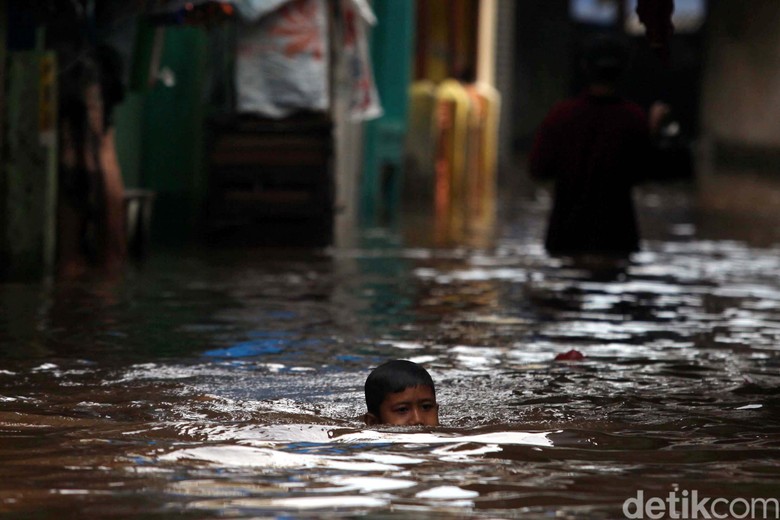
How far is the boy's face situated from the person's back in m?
5.52

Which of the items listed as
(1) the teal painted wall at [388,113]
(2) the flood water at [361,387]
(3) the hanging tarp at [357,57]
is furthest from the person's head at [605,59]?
(1) the teal painted wall at [388,113]

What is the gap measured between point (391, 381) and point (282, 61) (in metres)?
8.54

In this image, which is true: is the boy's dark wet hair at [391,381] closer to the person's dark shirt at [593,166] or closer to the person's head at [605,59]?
the person's head at [605,59]

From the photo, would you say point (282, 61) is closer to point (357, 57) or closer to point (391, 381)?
point (357, 57)

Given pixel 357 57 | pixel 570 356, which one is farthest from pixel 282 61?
pixel 570 356

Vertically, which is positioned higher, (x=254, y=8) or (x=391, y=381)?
(x=254, y=8)

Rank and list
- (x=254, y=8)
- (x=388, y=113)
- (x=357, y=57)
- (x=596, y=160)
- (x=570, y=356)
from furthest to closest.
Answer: (x=388, y=113)
(x=357, y=57)
(x=254, y=8)
(x=596, y=160)
(x=570, y=356)

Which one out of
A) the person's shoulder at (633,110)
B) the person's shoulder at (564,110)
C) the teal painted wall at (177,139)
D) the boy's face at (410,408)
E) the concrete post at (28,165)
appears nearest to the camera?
the boy's face at (410,408)

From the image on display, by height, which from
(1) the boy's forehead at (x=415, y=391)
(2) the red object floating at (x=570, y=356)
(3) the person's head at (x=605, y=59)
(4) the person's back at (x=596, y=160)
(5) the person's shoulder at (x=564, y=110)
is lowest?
(2) the red object floating at (x=570, y=356)

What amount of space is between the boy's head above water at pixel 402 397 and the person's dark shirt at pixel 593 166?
222 inches

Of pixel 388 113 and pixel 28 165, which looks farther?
pixel 388 113

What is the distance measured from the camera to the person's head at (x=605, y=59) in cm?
1096

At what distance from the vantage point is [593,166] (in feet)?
37.3

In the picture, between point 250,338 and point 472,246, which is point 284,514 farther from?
point 472,246
